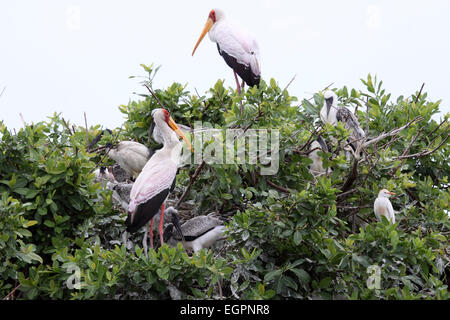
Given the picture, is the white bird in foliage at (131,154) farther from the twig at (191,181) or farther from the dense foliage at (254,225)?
the twig at (191,181)

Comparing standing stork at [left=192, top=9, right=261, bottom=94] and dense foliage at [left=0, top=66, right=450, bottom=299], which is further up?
standing stork at [left=192, top=9, right=261, bottom=94]

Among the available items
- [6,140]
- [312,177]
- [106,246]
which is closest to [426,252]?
[312,177]

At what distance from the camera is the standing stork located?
6.62 m

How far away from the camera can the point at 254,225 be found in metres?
4.47

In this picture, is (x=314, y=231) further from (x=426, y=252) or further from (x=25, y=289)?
(x=25, y=289)

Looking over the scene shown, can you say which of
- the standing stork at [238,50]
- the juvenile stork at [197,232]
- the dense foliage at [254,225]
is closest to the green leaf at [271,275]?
the dense foliage at [254,225]

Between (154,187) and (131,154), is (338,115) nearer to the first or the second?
(131,154)

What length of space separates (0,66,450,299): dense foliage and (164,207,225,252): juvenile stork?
0.50ft

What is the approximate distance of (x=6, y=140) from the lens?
4957 millimetres

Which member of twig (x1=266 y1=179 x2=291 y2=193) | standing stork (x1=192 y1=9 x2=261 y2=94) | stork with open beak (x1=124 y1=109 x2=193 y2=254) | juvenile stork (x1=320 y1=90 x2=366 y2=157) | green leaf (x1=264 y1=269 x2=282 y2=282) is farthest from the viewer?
standing stork (x1=192 y1=9 x2=261 y2=94)

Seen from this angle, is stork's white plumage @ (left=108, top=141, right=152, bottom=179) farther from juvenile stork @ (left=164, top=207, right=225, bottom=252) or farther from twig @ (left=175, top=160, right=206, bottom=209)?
juvenile stork @ (left=164, top=207, right=225, bottom=252)

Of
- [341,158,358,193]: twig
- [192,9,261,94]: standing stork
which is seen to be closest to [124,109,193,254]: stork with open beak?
[341,158,358,193]: twig

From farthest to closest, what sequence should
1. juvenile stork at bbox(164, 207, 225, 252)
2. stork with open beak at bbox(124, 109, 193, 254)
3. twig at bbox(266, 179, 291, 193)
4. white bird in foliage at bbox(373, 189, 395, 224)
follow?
twig at bbox(266, 179, 291, 193) < juvenile stork at bbox(164, 207, 225, 252) < stork with open beak at bbox(124, 109, 193, 254) < white bird in foliage at bbox(373, 189, 395, 224)

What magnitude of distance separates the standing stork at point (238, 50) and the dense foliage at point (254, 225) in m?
0.98
